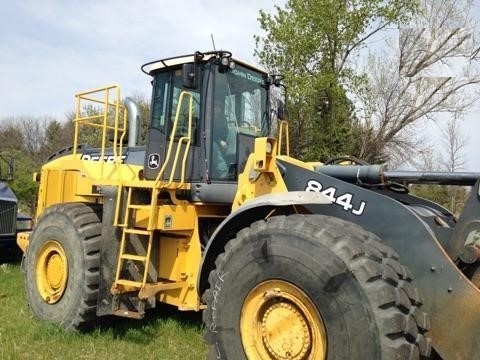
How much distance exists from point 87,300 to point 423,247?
349 cm

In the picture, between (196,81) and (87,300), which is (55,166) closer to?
(87,300)

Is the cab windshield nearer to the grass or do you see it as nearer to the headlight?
the grass

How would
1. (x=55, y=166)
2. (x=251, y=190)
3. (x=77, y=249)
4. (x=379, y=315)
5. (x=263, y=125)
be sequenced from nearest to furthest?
1. (x=379, y=315)
2. (x=251, y=190)
3. (x=77, y=249)
4. (x=263, y=125)
5. (x=55, y=166)

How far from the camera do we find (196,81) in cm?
537

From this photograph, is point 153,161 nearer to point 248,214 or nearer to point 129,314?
point 129,314

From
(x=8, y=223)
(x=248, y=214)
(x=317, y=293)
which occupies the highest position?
(x=248, y=214)

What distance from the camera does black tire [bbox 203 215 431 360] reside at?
3139 millimetres

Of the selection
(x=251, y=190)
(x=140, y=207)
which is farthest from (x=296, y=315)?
(x=140, y=207)

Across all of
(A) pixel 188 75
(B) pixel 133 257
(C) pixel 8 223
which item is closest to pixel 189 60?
(A) pixel 188 75

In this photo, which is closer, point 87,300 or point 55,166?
point 87,300

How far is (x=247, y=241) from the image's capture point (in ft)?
12.6

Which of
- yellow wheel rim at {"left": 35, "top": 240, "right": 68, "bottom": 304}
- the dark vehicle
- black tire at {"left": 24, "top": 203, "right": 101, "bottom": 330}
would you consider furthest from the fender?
the dark vehicle

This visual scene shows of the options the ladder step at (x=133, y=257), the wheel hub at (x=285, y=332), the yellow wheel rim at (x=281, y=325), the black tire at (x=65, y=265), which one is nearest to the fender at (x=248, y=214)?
the yellow wheel rim at (x=281, y=325)

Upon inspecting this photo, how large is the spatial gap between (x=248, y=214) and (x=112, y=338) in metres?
2.33
